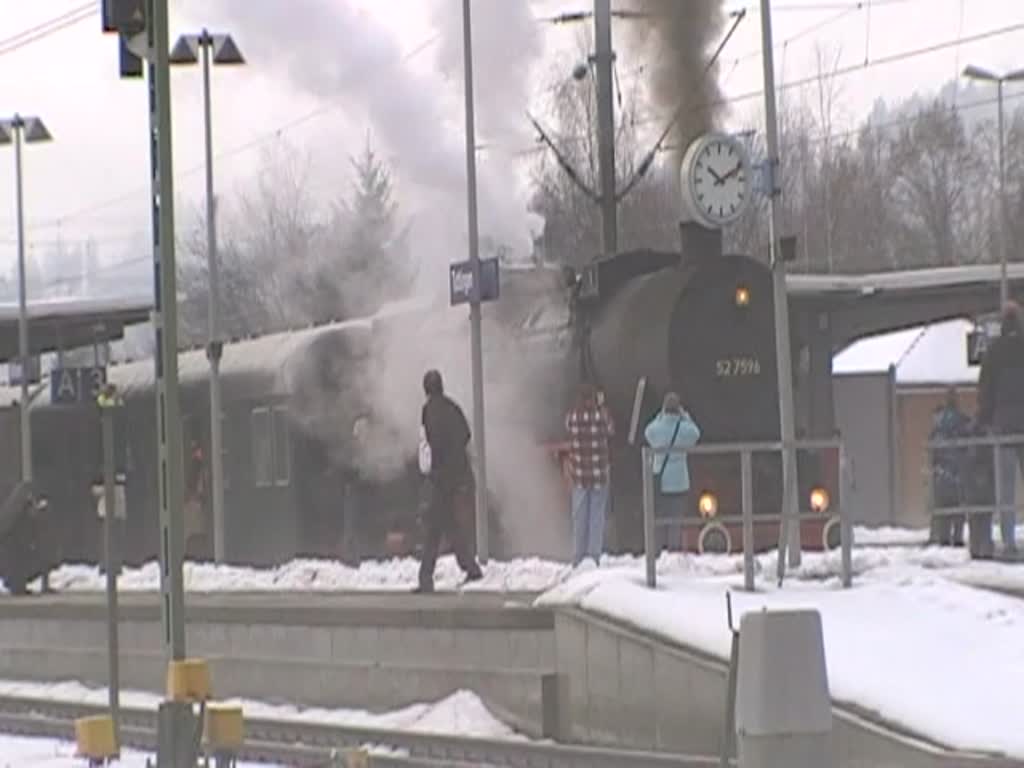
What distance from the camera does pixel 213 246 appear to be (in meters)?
29.0

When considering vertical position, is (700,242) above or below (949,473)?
above

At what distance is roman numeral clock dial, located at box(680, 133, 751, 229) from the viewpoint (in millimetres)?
19812

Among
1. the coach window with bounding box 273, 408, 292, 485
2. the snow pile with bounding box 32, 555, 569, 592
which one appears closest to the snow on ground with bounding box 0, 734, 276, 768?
the snow pile with bounding box 32, 555, 569, 592

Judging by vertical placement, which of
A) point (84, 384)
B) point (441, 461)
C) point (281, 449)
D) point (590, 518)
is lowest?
point (590, 518)

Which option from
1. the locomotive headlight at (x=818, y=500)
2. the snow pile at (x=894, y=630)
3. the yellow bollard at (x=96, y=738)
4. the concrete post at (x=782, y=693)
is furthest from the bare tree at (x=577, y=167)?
the concrete post at (x=782, y=693)

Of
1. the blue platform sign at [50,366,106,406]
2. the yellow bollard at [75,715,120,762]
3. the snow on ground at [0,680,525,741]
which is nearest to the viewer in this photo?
the yellow bollard at [75,715,120,762]

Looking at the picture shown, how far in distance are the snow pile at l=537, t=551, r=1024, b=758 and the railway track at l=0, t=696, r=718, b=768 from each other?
0.90m

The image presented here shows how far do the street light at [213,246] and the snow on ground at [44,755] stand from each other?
31.6ft

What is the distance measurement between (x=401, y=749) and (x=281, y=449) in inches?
469

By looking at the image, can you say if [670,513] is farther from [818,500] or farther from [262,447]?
[262,447]

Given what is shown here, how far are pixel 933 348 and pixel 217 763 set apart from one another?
41.9 meters

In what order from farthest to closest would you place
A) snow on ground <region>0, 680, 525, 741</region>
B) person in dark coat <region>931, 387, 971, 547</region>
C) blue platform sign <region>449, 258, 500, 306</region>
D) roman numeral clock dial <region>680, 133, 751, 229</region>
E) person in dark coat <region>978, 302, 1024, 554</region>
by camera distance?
blue platform sign <region>449, 258, 500, 306</region>, roman numeral clock dial <region>680, 133, 751, 229</region>, person in dark coat <region>978, 302, 1024, 554</region>, person in dark coat <region>931, 387, 971, 547</region>, snow on ground <region>0, 680, 525, 741</region>

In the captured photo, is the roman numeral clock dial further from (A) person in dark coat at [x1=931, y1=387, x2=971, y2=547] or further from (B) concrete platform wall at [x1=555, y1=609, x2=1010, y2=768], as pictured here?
(B) concrete platform wall at [x1=555, y1=609, x2=1010, y2=768]

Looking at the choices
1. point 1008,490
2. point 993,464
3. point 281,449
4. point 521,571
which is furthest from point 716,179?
point 281,449
